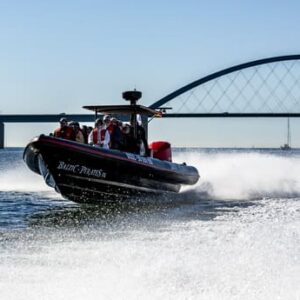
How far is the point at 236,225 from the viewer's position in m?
9.20

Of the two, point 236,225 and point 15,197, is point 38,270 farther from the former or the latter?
point 15,197

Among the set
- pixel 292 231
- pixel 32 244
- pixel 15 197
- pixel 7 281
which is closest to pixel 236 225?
pixel 292 231

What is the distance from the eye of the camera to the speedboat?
12.5 m

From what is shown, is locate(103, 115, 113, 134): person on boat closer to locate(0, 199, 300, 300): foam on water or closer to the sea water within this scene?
the sea water

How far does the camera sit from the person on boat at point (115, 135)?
13.5m

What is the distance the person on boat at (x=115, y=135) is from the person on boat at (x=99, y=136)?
0.32ft

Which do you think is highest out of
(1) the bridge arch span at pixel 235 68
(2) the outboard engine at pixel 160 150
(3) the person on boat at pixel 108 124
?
(1) the bridge arch span at pixel 235 68

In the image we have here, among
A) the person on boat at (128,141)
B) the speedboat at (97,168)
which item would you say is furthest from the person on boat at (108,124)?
the speedboat at (97,168)

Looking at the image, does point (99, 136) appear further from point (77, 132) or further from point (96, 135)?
point (77, 132)

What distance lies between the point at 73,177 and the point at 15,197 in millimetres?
4564

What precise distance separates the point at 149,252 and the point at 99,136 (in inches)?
272

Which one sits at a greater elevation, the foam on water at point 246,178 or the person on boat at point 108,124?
the person on boat at point 108,124

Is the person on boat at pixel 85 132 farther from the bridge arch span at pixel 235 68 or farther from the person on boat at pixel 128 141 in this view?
the bridge arch span at pixel 235 68

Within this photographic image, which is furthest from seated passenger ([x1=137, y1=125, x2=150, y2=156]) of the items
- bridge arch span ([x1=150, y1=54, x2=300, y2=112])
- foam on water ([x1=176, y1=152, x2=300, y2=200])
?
bridge arch span ([x1=150, y1=54, x2=300, y2=112])
